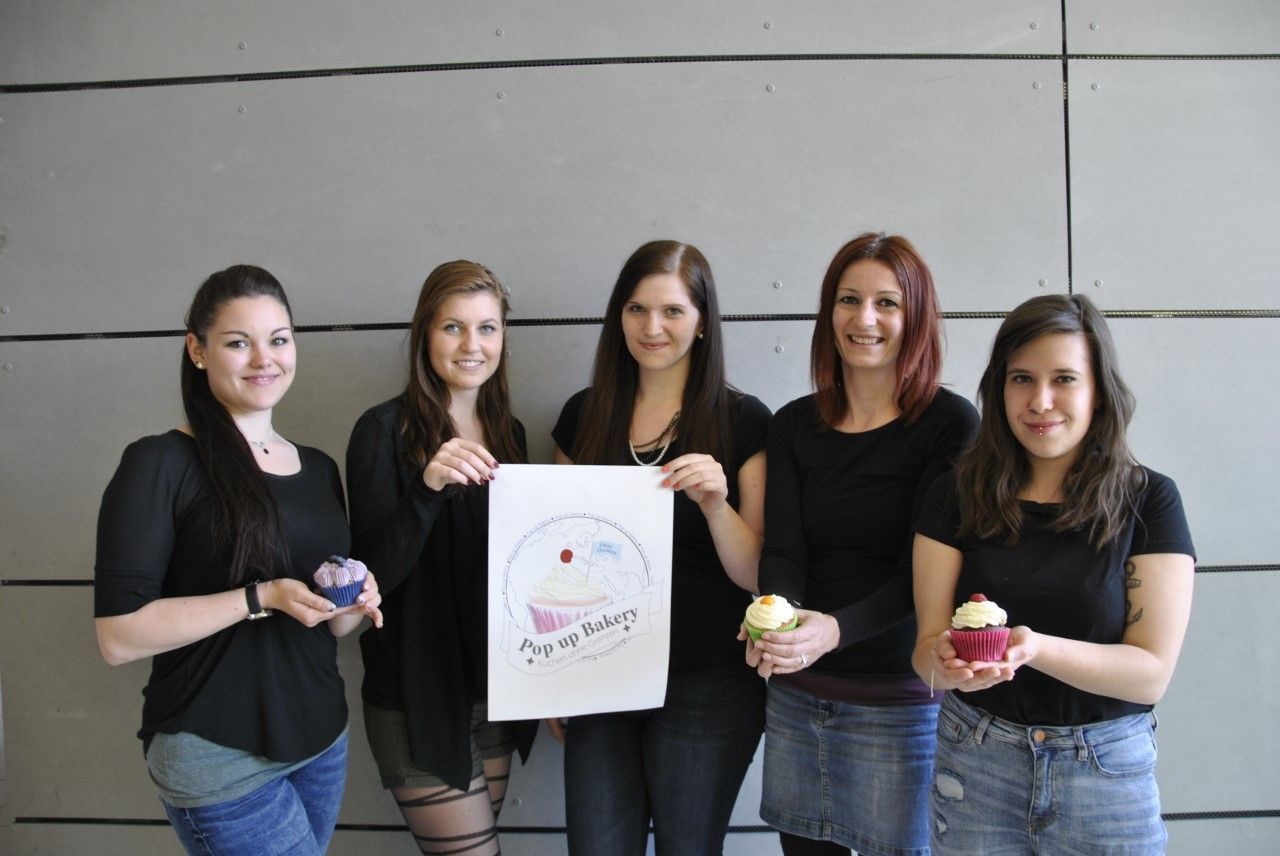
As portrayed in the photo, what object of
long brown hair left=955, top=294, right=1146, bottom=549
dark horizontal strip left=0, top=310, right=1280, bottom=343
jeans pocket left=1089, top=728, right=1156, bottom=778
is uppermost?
dark horizontal strip left=0, top=310, right=1280, bottom=343

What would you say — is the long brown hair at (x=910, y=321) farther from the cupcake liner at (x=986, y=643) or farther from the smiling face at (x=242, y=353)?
the smiling face at (x=242, y=353)

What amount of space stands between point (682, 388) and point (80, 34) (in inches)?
89.4

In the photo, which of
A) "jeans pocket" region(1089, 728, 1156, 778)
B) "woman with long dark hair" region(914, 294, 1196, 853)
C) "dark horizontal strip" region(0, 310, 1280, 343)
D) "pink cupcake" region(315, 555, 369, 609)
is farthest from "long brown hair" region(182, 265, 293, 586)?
"jeans pocket" region(1089, 728, 1156, 778)

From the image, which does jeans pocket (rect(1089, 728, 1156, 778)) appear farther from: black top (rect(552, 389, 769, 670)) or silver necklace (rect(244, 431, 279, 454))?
silver necklace (rect(244, 431, 279, 454))

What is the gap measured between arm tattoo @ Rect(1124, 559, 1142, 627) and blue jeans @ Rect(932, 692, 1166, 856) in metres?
0.19

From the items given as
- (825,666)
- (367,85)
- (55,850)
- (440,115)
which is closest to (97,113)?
(367,85)

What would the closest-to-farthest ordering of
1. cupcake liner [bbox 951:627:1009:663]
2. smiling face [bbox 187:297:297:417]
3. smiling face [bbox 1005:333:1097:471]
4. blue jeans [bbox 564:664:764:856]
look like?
cupcake liner [bbox 951:627:1009:663]
smiling face [bbox 1005:333:1097:471]
smiling face [bbox 187:297:297:417]
blue jeans [bbox 564:664:764:856]

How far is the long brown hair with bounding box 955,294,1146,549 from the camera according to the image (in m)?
1.49

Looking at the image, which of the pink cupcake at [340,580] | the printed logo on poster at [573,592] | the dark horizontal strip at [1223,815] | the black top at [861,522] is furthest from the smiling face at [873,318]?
the dark horizontal strip at [1223,815]

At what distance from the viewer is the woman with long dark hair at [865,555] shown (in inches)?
67.9

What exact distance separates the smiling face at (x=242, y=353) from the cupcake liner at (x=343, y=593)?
1.47ft

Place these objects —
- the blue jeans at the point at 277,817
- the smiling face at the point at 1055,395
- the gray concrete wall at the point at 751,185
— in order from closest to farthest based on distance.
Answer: the smiling face at the point at 1055,395 < the blue jeans at the point at 277,817 < the gray concrete wall at the point at 751,185

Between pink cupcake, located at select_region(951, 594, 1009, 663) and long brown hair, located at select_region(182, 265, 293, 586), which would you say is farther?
long brown hair, located at select_region(182, 265, 293, 586)

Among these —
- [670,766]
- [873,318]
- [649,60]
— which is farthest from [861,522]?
[649,60]
